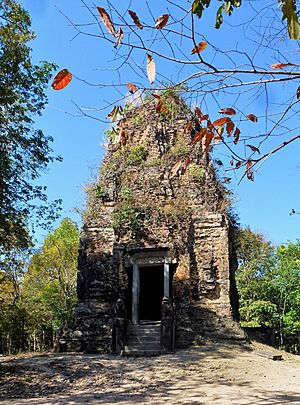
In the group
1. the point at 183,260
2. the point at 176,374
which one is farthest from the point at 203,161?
the point at 176,374

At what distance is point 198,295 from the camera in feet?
40.5

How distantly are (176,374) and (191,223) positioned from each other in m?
5.40

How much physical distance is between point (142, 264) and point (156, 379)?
16.0 feet

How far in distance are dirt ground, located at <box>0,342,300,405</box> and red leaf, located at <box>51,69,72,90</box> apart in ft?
16.6

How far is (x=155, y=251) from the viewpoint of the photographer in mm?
12688

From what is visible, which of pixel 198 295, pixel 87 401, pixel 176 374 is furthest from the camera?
pixel 198 295

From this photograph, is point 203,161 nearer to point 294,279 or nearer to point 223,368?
point 223,368

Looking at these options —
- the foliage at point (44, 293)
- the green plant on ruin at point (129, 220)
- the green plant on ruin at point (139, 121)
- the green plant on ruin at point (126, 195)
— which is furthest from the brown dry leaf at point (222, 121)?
the foliage at point (44, 293)

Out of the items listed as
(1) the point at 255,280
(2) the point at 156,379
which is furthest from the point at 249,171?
(1) the point at 255,280

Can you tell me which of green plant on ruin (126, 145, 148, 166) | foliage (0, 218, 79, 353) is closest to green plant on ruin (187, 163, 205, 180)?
green plant on ruin (126, 145, 148, 166)

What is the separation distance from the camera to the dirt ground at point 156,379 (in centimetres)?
651

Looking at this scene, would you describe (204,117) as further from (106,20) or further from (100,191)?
(100,191)

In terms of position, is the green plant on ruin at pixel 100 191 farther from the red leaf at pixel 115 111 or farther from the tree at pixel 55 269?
the red leaf at pixel 115 111

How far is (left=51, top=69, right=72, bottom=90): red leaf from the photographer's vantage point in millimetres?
2494
